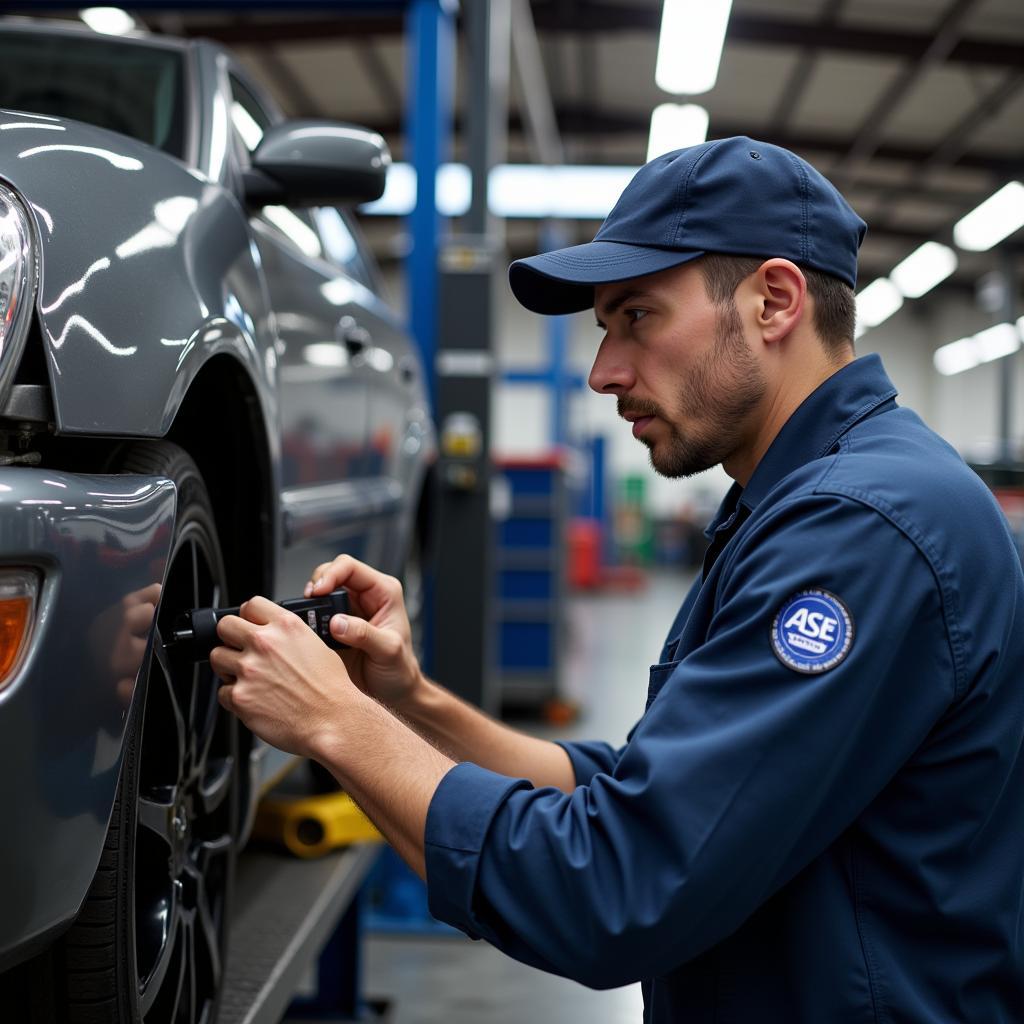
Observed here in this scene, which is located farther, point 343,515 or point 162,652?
point 343,515

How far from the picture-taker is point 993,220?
13.7 metres

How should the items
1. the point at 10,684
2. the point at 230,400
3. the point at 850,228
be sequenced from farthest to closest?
the point at 230,400, the point at 850,228, the point at 10,684

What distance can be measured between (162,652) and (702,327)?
683 millimetres

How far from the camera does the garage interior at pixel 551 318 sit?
2902mm

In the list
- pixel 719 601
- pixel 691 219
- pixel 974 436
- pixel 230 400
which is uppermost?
pixel 974 436

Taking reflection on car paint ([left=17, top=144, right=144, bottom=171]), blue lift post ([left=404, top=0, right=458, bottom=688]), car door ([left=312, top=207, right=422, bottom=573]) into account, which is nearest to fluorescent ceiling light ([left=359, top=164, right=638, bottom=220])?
blue lift post ([left=404, top=0, right=458, bottom=688])

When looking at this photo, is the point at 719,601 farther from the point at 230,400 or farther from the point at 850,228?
the point at 230,400

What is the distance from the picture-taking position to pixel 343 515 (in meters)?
2.21

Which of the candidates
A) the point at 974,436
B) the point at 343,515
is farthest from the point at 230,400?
the point at 974,436

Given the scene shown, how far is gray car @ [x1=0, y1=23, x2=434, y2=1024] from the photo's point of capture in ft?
3.22

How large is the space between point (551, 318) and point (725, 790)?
1393 cm

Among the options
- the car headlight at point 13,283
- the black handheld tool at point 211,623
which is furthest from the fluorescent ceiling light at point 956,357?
the car headlight at point 13,283

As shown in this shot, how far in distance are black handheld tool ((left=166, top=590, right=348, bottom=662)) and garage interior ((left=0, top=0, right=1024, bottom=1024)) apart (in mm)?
578

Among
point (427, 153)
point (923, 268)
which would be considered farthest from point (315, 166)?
point (923, 268)
